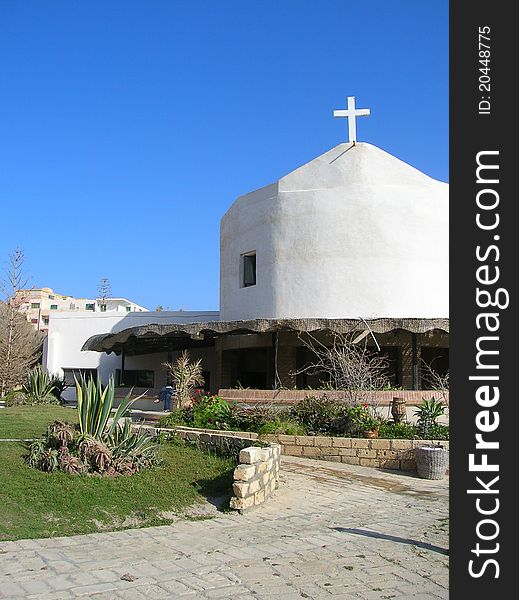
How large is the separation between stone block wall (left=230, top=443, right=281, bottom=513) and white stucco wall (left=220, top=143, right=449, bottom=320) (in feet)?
38.2

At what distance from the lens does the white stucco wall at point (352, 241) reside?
21297 mm

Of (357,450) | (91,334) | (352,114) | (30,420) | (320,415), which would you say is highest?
(352,114)

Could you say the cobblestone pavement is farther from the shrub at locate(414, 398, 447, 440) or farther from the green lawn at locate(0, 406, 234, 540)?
the shrub at locate(414, 398, 447, 440)

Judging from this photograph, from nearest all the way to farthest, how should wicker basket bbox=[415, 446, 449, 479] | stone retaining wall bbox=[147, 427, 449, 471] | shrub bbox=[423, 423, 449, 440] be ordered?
wicker basket bbox=[415, 446, 449, 479] → stone retaining wall bbox=[147, 427, 449, 471] → shrub bbox=[423, 423, 449, 440]

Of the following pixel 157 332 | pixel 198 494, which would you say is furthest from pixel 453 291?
pixel 157 332

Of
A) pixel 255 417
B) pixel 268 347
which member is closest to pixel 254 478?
pixel 255 417

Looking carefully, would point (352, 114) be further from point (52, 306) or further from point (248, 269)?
point (52, 306)

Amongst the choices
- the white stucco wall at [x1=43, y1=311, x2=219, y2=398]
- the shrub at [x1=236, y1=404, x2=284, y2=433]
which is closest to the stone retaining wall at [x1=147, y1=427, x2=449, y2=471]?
the shrub at [x1=236, y1=404, x2=284, y2=433]

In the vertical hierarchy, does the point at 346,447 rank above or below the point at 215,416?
below

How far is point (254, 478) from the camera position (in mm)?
9016

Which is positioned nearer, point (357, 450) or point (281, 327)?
point (357, 450)

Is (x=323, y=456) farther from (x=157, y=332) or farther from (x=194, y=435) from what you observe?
(x=157, y=332)

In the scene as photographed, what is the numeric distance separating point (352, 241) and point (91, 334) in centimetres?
1585

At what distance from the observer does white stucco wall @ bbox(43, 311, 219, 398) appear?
101 feet
